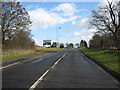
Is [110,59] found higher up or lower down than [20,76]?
higher up

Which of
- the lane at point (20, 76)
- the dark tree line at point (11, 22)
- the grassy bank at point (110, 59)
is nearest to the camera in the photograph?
the lane at point (20, 76)

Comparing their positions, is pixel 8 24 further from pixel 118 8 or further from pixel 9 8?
pixel 118 8

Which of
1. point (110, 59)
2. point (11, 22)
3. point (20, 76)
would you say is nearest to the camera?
point (20, 76)

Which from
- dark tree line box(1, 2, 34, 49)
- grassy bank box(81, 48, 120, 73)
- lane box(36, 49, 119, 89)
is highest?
dark tree line box(1, 2, 34, 49)

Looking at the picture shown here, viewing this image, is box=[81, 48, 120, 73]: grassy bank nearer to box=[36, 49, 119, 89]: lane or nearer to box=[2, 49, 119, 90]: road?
box=[2, 49, 119, 90]: road

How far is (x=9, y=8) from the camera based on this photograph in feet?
138

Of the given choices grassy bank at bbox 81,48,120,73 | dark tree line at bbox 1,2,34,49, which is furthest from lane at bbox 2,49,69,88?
dark tree line at bbox 1,2,34,49

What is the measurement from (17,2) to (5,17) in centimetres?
495

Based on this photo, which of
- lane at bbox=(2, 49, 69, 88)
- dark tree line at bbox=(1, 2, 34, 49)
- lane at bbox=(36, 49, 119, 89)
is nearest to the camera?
lane at bbox=(36, 49, 119, 89)

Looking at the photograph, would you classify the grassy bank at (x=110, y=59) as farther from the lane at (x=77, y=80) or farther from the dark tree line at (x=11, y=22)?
the dark tree line at (x=11, y=22)

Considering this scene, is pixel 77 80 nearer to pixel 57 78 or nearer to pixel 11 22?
pixel 57 78

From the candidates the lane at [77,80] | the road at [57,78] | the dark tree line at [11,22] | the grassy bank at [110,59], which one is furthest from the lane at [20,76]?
the dark tree line at [11,22]

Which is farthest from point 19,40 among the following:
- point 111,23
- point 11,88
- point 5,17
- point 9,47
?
point 11,88

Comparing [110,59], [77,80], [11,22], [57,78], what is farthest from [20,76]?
[11,22]
